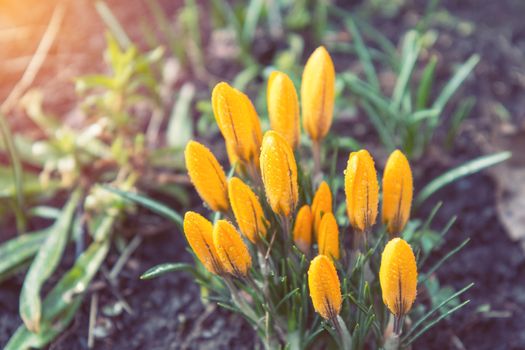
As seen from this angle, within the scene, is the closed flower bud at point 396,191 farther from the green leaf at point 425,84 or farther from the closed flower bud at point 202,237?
the green leaf at point 425,84

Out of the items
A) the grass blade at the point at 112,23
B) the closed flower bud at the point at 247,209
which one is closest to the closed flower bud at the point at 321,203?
the closed flower bud at the point at 247,209

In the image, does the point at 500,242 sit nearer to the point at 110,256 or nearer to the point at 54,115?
the point at 110,256

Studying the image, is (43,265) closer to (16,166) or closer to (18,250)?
(18,250)

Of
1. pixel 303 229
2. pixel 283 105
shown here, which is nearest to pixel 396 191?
pixel 303 229

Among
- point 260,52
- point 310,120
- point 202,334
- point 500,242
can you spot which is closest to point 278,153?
point 310,120

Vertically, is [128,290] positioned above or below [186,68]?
below
